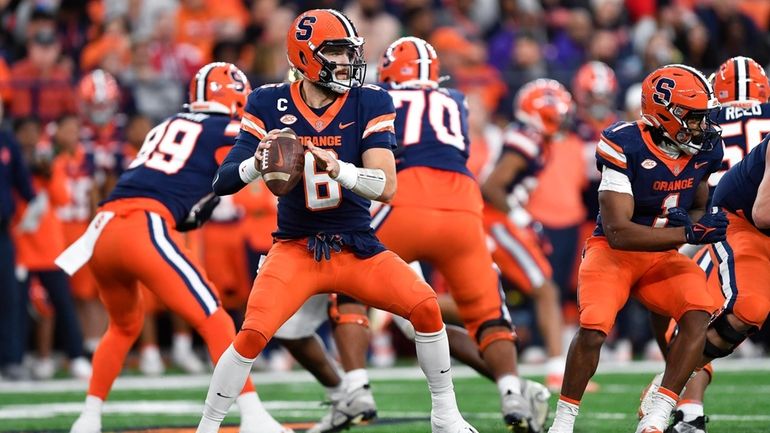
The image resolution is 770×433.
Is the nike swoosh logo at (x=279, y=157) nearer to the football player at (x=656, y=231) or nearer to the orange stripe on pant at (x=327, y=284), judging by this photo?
the orange stripe on pant at (x=327, y=284)

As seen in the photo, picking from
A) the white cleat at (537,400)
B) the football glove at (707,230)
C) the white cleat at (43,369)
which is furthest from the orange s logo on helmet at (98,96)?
the football glove at (707,230)

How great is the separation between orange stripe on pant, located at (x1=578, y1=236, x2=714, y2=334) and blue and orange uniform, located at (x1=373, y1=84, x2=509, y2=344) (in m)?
0.94

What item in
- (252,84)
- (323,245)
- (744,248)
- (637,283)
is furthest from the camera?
(252,84)

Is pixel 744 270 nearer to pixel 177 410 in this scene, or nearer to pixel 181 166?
pixel 181 166

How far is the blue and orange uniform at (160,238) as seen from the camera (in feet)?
22.0

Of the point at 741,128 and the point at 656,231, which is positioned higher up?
the point at 741,128

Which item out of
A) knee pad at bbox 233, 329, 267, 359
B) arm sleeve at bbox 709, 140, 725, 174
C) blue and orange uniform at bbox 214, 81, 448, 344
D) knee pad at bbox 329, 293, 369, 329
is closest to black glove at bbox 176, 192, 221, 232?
knee pad at bbox 329, 293, 369, 329

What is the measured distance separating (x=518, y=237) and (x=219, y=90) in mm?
2985

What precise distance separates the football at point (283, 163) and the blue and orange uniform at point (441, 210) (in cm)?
166

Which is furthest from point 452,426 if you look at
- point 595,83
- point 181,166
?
point 595,83

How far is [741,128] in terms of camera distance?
7070 mm

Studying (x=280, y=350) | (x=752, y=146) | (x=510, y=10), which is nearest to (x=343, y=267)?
(x=752, y=146)

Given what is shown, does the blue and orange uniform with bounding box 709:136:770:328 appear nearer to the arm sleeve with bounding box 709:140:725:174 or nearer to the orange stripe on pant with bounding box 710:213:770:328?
the orange stripe on pant with bounding box 710:213:770:328

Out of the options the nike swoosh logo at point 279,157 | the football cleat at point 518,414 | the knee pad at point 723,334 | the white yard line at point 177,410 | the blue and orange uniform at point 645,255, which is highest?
the nike swoosh logo at point 279,157
